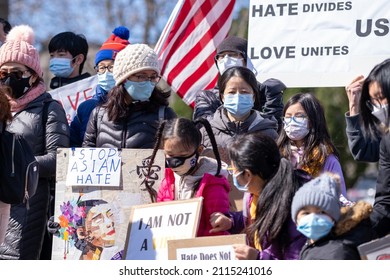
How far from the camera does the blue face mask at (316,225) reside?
6117 millimetres

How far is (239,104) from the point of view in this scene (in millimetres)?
7871

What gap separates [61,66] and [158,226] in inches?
116

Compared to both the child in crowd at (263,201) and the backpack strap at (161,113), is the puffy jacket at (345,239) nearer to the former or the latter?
the child in crowd at (263,201)

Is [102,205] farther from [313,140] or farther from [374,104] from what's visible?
[374,104]

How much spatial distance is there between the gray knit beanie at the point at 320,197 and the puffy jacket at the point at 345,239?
2.7 inches

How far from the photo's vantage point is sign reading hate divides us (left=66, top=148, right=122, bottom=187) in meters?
7.68

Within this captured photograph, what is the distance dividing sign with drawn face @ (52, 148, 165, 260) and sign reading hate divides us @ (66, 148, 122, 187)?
0.01 m

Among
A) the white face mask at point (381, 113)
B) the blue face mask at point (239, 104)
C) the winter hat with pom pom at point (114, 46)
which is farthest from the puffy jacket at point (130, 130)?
the white face mask at point (381, 113)

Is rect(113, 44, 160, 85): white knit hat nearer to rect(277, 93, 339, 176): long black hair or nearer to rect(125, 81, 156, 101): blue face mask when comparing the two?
rect(125, 81, 156, 101): blue face mask

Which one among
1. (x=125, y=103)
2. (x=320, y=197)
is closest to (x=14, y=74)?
(x=125, y=103)

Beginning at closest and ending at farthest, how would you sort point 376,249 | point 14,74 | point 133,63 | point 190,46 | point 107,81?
point 376,249
point 133,63
point 14,74
point 107,81
point 190,46

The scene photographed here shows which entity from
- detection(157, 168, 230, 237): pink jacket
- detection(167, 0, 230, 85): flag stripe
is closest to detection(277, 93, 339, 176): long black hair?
detection(157, 168, 230, 237): pink jacket
